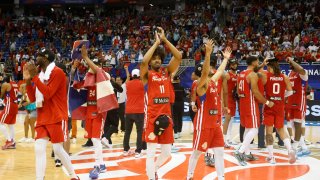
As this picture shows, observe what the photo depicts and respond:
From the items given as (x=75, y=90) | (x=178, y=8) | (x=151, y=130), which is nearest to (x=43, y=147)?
(x=151, y=130)

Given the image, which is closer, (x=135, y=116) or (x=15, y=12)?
(x=135, y=116)

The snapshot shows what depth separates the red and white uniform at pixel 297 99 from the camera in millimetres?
10492

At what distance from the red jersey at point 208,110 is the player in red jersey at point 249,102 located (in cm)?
225

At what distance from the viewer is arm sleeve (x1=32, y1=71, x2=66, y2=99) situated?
6348 mm

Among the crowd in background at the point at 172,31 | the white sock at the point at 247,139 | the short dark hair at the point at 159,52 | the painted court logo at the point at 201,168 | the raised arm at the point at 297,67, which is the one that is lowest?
the painted court logo at the point at 201,168

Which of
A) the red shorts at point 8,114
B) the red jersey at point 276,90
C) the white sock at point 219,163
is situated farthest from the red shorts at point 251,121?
the red shorts at point 8,114

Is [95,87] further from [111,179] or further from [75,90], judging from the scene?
[111,179]

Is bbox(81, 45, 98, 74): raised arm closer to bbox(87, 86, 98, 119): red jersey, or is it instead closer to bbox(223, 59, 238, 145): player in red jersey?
bbox(87, 86, 98, 119): red jersey

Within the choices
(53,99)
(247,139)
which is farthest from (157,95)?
(247,139)

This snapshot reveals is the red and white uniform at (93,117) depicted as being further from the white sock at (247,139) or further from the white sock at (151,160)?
the white sock at (247,139)

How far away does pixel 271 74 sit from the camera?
942 centimetres

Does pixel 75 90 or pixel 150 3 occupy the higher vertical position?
pixel 150 3

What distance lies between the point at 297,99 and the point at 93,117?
471cm

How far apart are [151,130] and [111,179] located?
1.70 m
